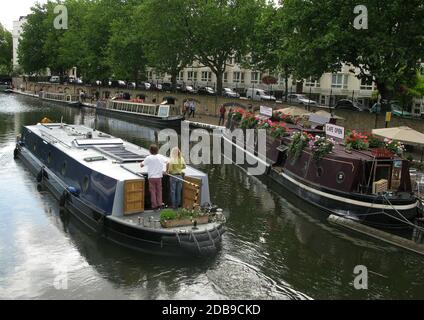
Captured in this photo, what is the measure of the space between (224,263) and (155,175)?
2.86 metres

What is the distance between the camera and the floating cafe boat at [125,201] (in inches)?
467

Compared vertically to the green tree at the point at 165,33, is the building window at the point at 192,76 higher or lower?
lower

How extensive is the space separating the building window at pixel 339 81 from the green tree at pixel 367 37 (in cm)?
2612

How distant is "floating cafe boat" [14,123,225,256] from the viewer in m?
11.9

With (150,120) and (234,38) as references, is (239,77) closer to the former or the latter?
(234,38)

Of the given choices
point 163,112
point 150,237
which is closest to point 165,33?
point 163,112

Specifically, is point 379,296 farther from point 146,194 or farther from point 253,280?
point 146,194

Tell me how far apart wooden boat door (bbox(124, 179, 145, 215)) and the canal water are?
1049 mm

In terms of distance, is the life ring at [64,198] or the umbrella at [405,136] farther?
the umbrella at [405,136]

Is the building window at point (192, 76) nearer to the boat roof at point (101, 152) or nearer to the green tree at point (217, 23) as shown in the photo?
the green tree at point (217, 23)

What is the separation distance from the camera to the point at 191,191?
13.4 meters

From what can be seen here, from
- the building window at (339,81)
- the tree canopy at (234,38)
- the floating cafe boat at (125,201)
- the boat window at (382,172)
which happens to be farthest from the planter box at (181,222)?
the building window at (339,81)
